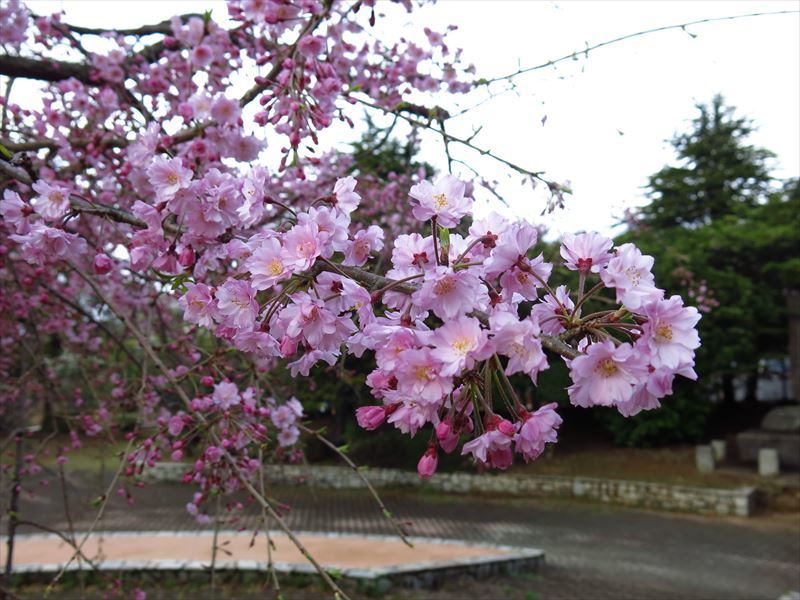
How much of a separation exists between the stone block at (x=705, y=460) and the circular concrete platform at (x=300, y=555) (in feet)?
17.8

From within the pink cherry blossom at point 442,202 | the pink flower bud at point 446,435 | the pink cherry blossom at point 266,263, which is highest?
the pink cherry blossom at point 442,202

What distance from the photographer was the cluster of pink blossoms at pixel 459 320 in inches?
28.7

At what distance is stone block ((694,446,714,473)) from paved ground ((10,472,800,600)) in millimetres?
1803

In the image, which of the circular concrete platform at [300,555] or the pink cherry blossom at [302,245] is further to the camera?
the circular concrete platform at [300,555]


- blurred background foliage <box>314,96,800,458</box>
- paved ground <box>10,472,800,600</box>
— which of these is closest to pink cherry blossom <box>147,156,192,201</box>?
paved ground <box>10,472,800,600</box>

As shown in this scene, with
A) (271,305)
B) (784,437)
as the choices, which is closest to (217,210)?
(271,305)

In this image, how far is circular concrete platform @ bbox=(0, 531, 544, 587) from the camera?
18.2ft

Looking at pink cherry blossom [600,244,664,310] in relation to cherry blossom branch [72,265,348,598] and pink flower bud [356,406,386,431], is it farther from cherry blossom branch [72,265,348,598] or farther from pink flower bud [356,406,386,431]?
cherry blossom branch [72,265,348,598]

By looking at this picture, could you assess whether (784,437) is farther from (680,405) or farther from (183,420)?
(183,420)

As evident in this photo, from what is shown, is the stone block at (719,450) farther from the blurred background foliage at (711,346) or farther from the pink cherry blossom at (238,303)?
the pink cherry blossom at (238,303)

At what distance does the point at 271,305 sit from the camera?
3.04 feet

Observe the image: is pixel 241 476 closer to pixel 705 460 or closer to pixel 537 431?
pixel 537 431

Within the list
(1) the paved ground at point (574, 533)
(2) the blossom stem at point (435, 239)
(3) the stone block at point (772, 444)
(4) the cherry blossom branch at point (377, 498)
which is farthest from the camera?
(3) the stone block at point (772, 444)

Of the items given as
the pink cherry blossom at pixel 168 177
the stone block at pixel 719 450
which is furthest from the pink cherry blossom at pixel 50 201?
the stone block at pixel 719 450
